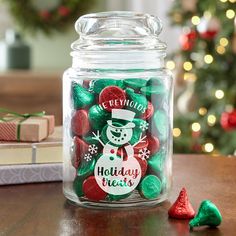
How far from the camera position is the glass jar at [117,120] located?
2.89 ft

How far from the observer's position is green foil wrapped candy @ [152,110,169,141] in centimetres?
92

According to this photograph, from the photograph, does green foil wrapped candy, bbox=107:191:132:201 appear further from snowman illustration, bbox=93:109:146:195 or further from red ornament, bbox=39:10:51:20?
red ornament, bbox=39:10:51:20

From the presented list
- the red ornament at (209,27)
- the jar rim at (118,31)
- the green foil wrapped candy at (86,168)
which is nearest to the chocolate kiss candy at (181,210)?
the green foil wrapped candy at (86,168)

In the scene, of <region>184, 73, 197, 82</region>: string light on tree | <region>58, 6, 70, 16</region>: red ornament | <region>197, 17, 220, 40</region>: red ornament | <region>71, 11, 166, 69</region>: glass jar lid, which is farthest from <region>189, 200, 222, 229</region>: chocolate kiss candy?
<region>58, 6, 70, 16</region>: red ornament

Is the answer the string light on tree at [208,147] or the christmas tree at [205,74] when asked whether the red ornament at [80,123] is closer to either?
the christmas tree at [205,74]

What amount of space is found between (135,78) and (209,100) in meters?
2.10

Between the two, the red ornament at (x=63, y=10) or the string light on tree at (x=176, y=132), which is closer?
the string light on tree at (x=176, y=132)

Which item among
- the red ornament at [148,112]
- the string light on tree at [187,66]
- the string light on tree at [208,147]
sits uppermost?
Result: the red ornament at [148,112]

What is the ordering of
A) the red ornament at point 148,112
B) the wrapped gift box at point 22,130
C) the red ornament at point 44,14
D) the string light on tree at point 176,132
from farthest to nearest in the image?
the red ornament at point 44,14 < the string light on tree at point 176,132 < the wrapped gift box at point 22,130 < the red ornament at point 148,112

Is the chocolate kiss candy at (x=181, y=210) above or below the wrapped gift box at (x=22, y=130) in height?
below

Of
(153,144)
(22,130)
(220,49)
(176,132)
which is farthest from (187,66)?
(153,144)

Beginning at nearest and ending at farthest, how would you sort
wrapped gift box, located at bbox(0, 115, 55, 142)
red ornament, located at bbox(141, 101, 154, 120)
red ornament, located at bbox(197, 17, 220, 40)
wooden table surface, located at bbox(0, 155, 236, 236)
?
1. wooden table surface, located at bbox(0, 155, 236, 236)
2. red ornament, located at bbox(141, 101, 154, 120)
3. wrapped gift box, located at bbox(0, 115, 55, 142)
4. red ornament, located at bbox(197, 17, 220, 40)

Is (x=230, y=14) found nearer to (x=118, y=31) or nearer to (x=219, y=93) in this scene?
(x=219, y=93)

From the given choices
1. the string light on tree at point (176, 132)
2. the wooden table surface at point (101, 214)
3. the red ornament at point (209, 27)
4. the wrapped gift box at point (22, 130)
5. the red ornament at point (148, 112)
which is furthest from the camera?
the string light on tree at point (176, 132)
